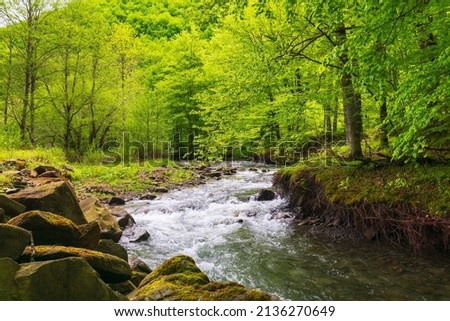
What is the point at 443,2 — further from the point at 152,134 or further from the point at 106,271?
the point at 152,134

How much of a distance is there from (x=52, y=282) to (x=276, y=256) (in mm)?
5132

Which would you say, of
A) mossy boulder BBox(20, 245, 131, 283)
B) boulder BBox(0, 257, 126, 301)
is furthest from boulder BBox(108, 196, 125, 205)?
boulder BBox(0, 257, 126, 301)

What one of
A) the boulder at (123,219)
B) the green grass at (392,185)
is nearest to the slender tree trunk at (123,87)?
the boulder at (123,219)

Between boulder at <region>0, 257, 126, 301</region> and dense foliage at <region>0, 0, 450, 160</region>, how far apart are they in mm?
4163

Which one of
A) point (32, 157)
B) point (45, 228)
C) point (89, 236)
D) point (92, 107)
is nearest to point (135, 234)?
point (89, 236)

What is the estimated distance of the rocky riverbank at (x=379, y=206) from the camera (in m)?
7.12

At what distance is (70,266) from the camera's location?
3.99 m

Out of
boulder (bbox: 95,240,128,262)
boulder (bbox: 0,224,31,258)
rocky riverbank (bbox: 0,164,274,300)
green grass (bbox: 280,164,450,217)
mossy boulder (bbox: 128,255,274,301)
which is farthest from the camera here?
green grass (bbox: 280,164,450,217)

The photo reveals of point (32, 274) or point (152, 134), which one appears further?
point (152, 134)

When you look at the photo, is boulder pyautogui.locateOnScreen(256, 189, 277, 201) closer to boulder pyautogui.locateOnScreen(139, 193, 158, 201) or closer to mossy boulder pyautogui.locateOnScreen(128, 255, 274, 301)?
boulder pyautogui.locateOnScreen(139, 193, 158, 201)

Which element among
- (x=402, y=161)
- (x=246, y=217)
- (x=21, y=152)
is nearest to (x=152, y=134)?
(x=21, y=152)

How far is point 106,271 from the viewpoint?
518cm

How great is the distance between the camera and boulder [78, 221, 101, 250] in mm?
6184
